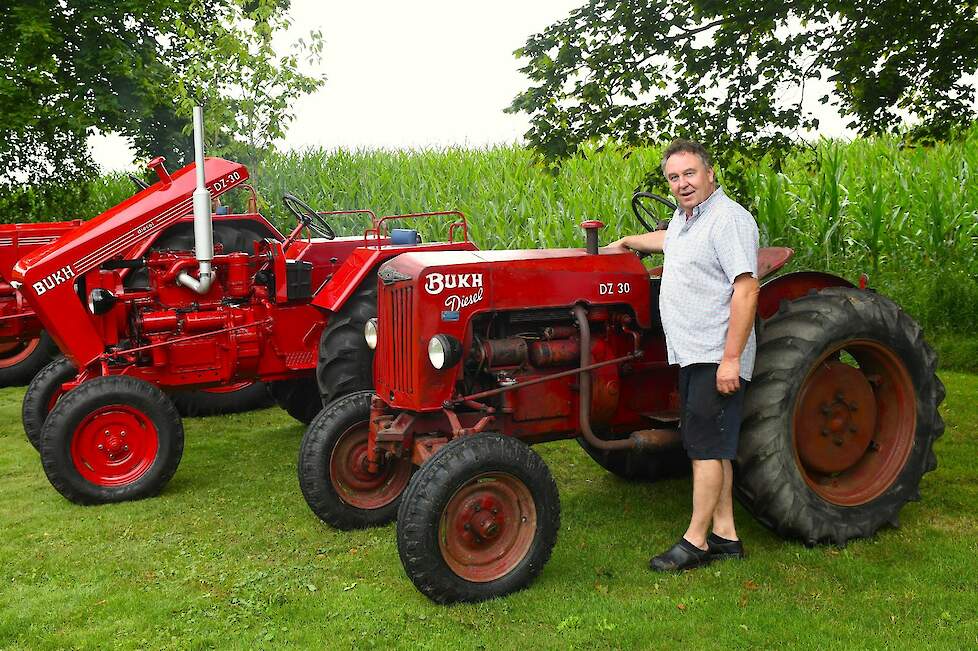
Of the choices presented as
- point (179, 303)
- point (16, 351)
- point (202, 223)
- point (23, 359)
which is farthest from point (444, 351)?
point (16, 351)

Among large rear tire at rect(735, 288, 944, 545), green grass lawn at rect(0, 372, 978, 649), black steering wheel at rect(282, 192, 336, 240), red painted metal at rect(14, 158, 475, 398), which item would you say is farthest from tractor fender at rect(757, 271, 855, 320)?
black steering wheel at rect(282, 192, 336, 240)

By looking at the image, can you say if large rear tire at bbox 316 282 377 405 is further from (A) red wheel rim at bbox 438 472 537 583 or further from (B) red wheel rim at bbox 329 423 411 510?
(A) red wheel rim at bbox 438 472 537 583

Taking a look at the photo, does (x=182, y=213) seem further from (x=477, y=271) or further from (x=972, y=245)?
(x=972, y=245)

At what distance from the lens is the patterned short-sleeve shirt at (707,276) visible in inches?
141

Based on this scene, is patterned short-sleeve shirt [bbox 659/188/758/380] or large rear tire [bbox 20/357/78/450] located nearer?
patterned short-sleeve shirt [bbox 659/188/758/380]

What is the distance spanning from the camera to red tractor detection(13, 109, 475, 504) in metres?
5.05

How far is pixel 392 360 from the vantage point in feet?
13.0

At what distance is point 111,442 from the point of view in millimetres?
5031

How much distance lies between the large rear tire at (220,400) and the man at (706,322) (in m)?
4.25

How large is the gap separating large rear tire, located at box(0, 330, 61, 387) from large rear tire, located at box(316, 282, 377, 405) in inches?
178

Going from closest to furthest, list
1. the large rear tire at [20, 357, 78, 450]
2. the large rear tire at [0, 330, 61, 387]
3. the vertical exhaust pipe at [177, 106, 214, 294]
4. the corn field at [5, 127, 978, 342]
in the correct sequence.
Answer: the vertical exhaust pipe at [177, 106, 214, 294] → the large rear tire at [20, 357, 78, 450] → the corn field at [5, 127, 978, 342] → the large rear tire at [0, 330, 61, 387]

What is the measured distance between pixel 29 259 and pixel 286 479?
200cm

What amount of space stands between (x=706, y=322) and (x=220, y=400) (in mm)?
4647

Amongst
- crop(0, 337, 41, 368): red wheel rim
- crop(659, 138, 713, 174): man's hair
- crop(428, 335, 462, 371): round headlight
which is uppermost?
crop(659, 138, 713, 174): man's hair
